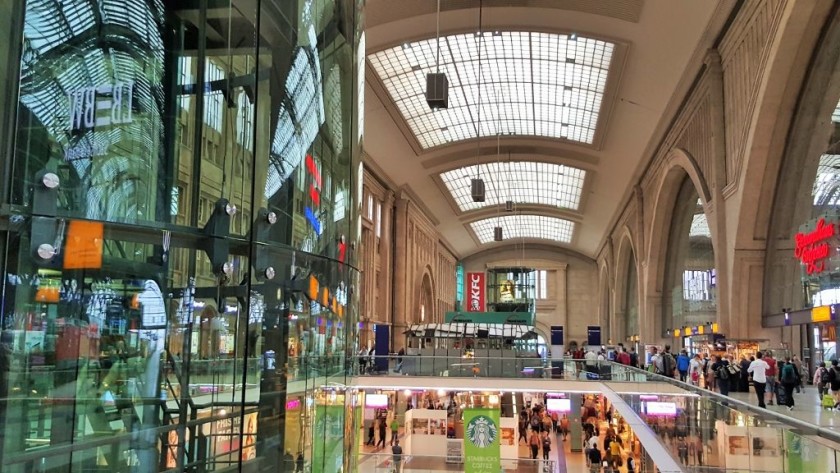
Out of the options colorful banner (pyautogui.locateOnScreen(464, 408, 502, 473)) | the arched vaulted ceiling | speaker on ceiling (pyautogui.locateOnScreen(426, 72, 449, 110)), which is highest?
the arched vaulted ceiling

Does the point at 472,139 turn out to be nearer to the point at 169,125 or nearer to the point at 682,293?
the point at 682,293

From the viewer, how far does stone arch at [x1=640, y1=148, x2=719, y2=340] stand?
104 ft

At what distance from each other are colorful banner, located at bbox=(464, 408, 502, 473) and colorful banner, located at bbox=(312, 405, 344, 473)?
50.0 feet

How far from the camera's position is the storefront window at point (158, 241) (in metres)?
3.06

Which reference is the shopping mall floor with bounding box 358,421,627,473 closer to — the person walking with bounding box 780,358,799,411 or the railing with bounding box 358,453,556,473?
the railing with bounding box 358,453,556,473

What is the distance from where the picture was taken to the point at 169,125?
3.51 meters

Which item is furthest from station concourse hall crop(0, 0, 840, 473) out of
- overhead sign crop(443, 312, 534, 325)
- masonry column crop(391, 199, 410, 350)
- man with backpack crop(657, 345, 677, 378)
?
masonry column crop(391, 199, 410, 350)

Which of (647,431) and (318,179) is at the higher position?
(318,179)

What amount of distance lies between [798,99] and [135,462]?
19.5m

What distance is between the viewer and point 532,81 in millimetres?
35156

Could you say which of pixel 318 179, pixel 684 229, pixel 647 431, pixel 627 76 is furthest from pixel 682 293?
pixel 318 179

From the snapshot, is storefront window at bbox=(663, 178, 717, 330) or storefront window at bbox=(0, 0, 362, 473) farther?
storefront window at bbox=(663, 178, 717, 330)

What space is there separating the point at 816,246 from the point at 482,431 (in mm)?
9751

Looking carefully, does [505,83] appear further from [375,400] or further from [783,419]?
[783,419]
